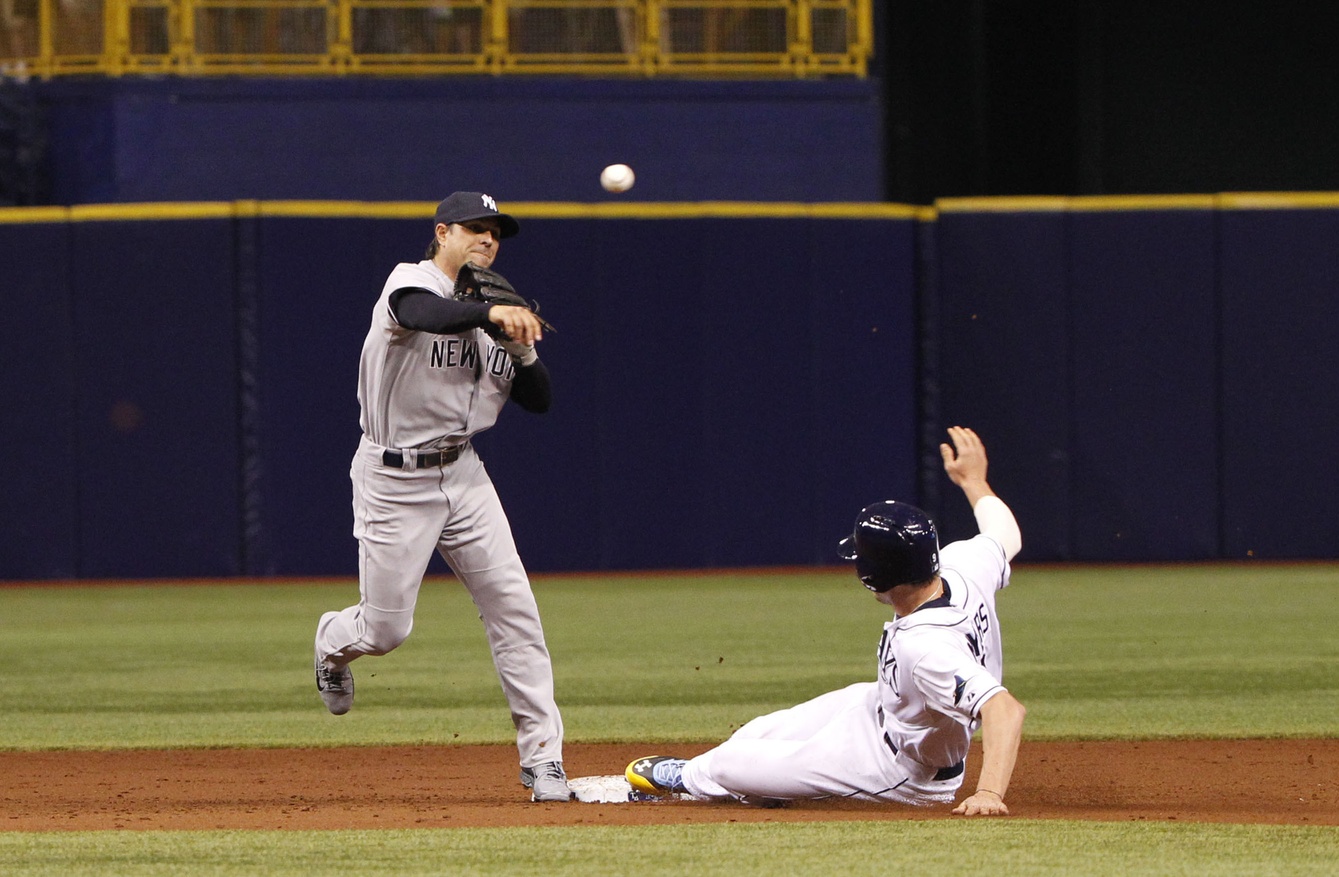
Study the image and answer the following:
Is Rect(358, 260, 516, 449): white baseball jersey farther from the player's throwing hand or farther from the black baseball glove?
the player's throwing hand

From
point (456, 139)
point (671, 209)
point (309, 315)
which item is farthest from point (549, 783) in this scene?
point (456, 139)

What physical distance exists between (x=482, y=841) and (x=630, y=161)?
9.46 meters

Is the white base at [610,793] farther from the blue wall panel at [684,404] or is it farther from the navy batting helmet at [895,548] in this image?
the blue wall panel at [684,404]

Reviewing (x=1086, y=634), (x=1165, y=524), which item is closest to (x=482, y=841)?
(x=1086, y=634)

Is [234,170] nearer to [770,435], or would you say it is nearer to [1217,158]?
[770,435]

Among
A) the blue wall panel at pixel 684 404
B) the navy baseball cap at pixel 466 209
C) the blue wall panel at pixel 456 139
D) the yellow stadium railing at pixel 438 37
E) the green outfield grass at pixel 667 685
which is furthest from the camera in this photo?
the yellow stadium railing at pixel 438 37

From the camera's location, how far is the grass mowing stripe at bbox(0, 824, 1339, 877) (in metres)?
3.52

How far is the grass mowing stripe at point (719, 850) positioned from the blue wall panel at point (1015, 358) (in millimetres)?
7652

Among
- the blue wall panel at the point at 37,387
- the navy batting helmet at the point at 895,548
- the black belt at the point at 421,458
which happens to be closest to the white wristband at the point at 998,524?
the navy batting helmet at the point at 895,548

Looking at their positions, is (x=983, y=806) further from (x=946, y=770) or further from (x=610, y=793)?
(x=610, y=793)

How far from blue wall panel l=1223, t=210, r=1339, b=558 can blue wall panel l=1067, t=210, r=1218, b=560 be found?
0.14m

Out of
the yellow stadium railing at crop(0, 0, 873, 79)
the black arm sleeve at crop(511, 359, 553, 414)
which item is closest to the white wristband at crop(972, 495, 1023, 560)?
the black arm sleeve at crop(511, 359, 553, 414)

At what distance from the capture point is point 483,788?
5129mm

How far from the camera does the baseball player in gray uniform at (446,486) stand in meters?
4.60
